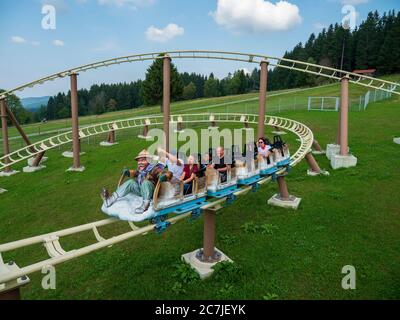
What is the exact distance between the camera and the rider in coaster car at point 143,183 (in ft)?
16.7

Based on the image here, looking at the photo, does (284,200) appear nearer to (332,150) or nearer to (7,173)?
(332,150)

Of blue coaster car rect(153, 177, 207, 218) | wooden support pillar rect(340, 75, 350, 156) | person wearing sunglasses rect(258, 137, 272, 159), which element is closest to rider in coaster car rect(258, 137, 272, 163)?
person wearing sunglasses rect(258, 137, 272, 159)

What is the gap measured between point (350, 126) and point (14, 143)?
25.9m

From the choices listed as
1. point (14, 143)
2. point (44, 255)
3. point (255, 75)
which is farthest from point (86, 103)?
point (44, 255)

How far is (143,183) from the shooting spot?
5.16 metres

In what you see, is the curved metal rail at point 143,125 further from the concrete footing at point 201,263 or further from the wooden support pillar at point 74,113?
the concrete footing at point 201,263

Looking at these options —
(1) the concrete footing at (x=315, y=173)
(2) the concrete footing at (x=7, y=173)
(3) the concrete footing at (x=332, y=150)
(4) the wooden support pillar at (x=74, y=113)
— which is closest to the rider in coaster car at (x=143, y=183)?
(1) the concrete footing at (x=315, y=173)

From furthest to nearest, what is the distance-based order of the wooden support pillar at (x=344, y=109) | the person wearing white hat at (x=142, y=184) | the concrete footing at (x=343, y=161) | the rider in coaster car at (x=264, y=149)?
1. the concrete footing at (x=343, y=161)
2. the wooden support pillar at (x=344, y=109)
3. the rider in coaster car at (x=264, y=149)
4. the person wearing white hat at (x=142, y=184)

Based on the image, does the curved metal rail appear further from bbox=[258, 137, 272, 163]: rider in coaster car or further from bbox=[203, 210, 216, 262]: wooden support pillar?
bbox=[203, 210, 216, 262]: wooden support pillar

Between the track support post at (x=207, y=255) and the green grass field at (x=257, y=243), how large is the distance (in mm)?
258

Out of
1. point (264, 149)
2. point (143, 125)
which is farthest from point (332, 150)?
point (143, 125)

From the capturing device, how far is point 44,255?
856 centimetres
